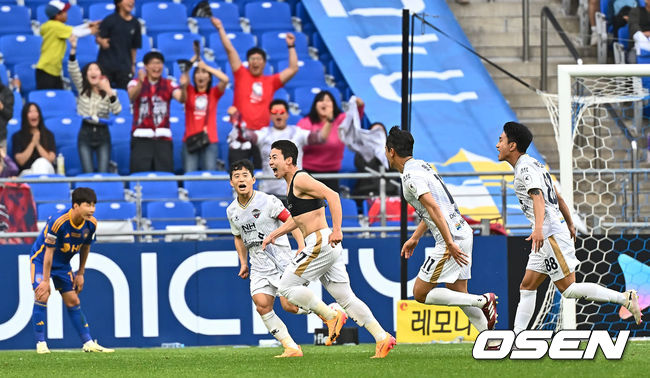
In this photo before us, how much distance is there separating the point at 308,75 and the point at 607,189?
21.8 feet

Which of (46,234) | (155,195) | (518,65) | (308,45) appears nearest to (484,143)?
(518,65)

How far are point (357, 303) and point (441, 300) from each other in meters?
0.70

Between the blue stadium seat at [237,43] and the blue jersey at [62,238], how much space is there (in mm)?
7802

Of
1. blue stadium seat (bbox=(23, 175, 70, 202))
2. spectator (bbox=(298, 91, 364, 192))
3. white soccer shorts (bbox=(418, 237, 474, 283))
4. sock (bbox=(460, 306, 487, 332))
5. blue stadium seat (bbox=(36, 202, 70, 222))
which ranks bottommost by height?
sock (bbox=(460, 306, 487, 332))

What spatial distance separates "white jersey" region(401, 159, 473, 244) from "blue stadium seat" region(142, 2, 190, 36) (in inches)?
446

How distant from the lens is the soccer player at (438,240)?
33.6 ft

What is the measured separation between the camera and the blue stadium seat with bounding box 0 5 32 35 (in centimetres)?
2058

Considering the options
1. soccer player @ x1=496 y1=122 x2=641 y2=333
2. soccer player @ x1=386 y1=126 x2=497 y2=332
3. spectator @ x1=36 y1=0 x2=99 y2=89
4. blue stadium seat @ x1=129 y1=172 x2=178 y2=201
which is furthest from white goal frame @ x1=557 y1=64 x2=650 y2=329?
spectator @ x1=36 y1=0 x2=99 y2=89

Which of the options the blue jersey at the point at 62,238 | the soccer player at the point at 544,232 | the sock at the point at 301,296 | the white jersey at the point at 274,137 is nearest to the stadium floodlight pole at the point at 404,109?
the white jersey at the point at 274,137

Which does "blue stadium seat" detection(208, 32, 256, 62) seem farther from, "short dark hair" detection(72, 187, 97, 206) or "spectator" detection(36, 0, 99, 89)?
"short dark hair" detection(72, 187, 97, 206)

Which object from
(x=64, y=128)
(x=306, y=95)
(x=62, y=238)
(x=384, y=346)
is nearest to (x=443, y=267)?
(x=384, y=346)

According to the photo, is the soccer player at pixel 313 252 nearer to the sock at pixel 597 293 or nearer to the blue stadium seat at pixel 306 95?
the sock at pixel 597 293

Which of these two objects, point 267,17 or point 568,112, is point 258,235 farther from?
point 267,17

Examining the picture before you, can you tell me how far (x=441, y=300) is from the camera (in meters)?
10.5
